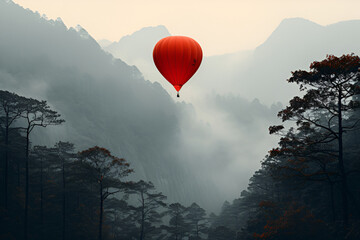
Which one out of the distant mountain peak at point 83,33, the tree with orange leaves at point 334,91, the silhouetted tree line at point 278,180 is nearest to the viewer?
the tree with orange leaves at point 334,91

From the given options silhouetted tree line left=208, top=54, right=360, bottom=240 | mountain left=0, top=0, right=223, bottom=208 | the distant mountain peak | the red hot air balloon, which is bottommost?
silhouetted tree line left=208, top=54, right=360, bottom=240

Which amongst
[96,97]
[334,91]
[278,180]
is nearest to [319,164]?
[278,180]

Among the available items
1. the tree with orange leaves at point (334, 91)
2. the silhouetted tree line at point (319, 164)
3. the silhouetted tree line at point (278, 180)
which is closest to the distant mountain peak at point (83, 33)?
the silhouetted tree line at point (278, 180)

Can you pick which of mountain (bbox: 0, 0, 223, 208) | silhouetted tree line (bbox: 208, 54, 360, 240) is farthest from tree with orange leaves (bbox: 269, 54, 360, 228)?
mountain (bbox: 0, 0, 223, 208)

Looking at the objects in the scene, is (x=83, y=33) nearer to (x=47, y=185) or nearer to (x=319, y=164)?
(x=47, y=185)

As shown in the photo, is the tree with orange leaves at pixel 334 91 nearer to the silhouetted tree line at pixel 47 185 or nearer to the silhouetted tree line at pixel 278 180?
the silhouetted tree line at pixel 278 180

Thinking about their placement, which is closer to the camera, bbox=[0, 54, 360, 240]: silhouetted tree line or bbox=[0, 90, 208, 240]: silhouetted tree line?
bbox=[0, 54, 360, 240]: silhouetted tree line

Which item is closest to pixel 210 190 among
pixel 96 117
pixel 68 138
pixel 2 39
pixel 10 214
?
pixel 96 117

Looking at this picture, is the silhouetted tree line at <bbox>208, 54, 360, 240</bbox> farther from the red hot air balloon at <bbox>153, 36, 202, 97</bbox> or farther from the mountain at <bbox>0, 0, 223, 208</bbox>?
the mountain at <bbox>0, 0, 223, 208</bbox>

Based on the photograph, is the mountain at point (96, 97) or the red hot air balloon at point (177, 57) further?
the mountain at point (96, 97)

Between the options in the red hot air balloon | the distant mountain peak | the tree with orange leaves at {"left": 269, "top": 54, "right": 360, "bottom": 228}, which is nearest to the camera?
the tree with orange leaves at {"left": 269, "top": 54, "right": 360, "bottom": 228}
